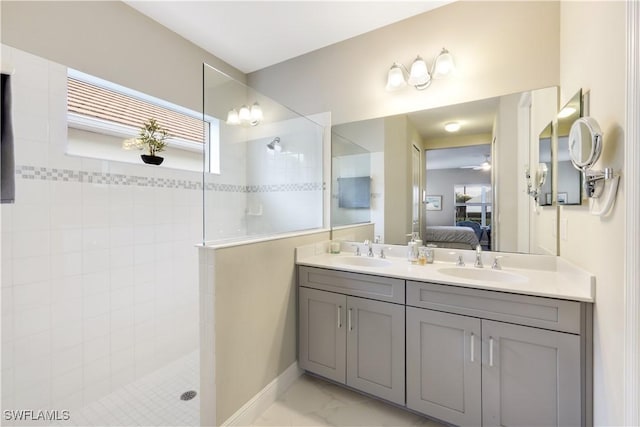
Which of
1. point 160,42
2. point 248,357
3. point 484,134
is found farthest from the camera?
point 160,42

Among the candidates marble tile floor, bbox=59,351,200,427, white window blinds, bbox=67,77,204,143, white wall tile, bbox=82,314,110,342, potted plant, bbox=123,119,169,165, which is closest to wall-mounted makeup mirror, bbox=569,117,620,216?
white window blinds, bbox=67,77,204,143

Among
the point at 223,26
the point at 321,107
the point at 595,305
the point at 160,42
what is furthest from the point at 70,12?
the point at 595,305

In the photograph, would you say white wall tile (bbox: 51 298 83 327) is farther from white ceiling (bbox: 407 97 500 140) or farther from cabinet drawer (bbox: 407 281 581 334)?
white ceiling (bbox: 407 97 500 140)

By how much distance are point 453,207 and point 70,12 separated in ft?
9.21

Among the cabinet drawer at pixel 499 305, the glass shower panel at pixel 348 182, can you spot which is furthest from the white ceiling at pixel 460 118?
the cabinet drawer at pixel 499 305

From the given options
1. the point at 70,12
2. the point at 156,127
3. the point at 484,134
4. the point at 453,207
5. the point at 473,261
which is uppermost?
the point at 70,12

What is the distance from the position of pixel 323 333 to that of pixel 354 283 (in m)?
0.45

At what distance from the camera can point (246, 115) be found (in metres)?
2.35

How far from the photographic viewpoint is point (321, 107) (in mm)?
2512

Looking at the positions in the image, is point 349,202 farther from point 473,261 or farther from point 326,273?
point 473,261

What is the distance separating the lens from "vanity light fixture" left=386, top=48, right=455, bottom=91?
1.88 m

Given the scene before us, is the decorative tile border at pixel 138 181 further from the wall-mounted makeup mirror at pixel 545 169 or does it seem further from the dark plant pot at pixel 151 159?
the wall-mounted makeup mirror at pixel 545 169

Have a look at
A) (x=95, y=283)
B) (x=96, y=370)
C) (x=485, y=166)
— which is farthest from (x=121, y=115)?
(x=485, y=166)

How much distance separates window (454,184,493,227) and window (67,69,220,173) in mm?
1799
